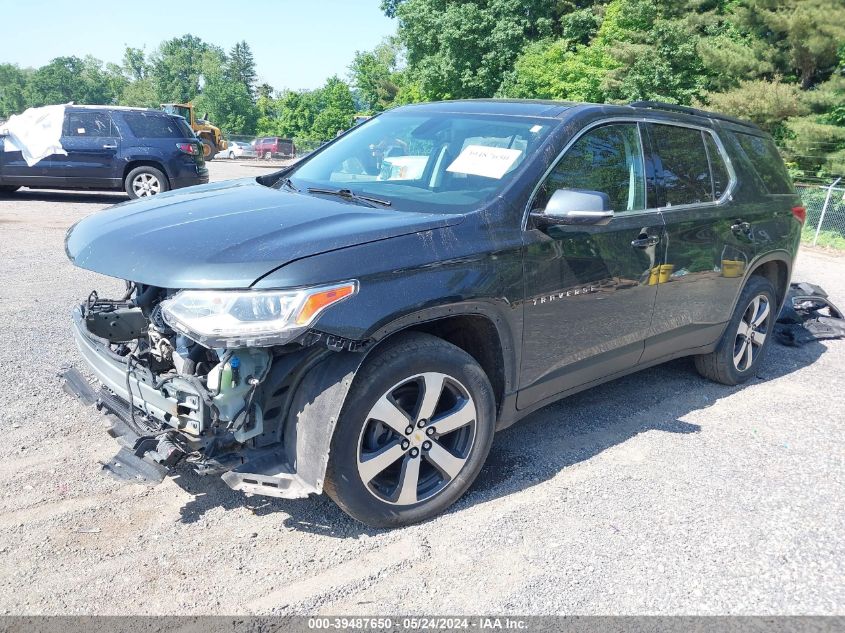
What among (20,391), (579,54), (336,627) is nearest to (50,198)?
(20,391)

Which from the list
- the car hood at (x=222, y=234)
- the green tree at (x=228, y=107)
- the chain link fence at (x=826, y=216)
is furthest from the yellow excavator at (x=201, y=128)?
the green tree at (x=228, y=107)

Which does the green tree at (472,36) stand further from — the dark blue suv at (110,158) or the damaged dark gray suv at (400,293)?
the damaged dark gray suv at (400,293)

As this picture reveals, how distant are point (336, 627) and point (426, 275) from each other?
4.51 ft

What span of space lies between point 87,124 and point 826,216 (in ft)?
48.8

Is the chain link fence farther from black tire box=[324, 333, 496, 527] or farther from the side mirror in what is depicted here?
black tire box=[324, 333, 496, 527]

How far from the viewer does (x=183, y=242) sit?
2703 millimetres

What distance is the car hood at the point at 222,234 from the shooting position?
2.52 metres

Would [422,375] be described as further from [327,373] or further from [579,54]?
[579,54]

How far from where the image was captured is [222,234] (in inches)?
108

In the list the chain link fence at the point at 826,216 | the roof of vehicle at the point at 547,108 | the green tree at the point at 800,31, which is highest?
the green tree at the point at 800,31

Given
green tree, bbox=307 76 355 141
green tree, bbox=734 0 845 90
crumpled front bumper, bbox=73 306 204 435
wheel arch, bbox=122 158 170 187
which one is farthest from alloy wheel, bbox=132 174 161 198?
green tree, bbox=307 76 355 141

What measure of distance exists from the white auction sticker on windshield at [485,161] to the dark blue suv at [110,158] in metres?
10.8

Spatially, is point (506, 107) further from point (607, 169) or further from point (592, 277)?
point (592, 277)

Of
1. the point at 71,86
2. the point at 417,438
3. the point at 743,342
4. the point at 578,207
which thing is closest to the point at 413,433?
the point at 417,438
